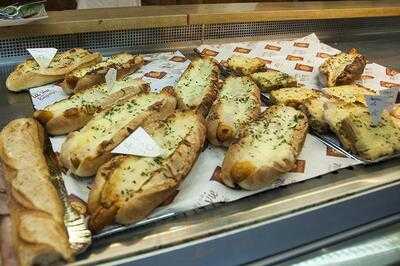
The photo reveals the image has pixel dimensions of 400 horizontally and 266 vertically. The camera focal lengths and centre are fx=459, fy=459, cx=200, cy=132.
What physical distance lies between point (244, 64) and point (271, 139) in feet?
2.63

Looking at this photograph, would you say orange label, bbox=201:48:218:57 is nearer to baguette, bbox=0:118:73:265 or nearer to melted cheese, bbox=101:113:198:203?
melted cheese, bbox=101:113:198:203

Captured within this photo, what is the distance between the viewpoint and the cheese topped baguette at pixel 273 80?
2.12m

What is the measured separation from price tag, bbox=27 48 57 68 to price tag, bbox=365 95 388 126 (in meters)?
1.40

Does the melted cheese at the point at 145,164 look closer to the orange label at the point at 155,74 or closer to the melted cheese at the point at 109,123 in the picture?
the melted cheese at the point at 109,123

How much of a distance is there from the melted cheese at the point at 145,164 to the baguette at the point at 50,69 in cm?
74

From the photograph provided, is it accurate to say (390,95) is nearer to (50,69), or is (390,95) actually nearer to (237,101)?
(237,101)

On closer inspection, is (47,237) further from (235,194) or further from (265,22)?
(265,22)

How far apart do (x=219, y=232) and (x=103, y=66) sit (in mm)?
1171

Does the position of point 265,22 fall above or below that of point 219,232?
above

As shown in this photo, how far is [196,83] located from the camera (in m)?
1.99

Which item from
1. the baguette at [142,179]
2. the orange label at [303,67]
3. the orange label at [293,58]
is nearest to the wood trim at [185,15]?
the orange label at [293,58]

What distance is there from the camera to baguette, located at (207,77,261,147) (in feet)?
5.38

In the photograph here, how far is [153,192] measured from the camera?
1.27m

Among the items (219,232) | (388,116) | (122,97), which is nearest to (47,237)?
Result: (219,232)
